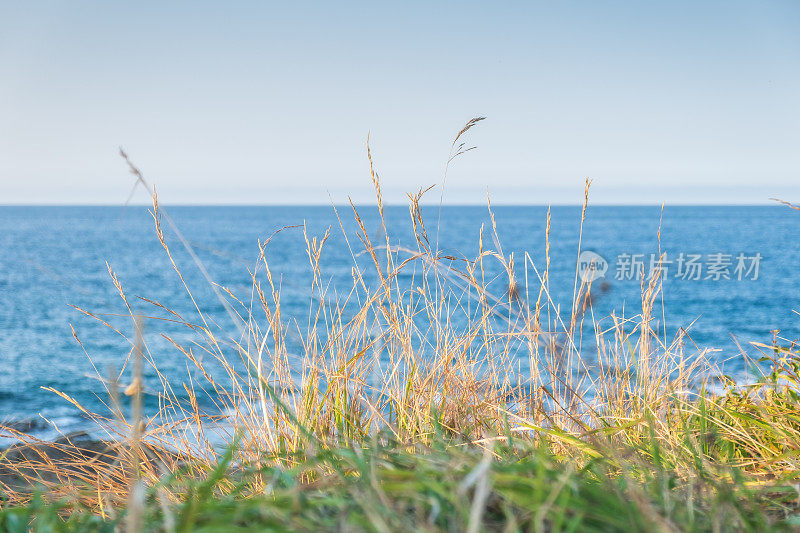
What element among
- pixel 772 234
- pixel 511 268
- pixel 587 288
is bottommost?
pixel 772 234

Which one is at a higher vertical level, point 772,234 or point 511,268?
point 511,268

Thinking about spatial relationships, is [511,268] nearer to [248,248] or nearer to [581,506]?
[581,506]

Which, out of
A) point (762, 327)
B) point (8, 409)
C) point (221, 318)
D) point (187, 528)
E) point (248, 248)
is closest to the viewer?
point (187, 528)

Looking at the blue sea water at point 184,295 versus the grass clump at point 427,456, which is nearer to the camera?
the grass clump at point 427,456

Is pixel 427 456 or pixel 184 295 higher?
pixel 427 456

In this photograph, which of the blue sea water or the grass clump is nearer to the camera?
the grass clump

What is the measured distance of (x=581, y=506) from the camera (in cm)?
74

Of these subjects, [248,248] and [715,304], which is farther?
[248,248]

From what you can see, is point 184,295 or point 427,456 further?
point 184,295

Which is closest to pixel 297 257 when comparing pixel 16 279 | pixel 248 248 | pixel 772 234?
pixel 248 248

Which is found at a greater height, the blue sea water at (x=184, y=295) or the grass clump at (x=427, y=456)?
the grass clump at (x=427, y=456)

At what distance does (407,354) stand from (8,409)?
974cm

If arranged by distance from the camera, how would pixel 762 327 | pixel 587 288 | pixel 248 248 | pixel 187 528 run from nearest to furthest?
pixel 187 528
pixel 587 288
pixel 762 327
pixel 248 248

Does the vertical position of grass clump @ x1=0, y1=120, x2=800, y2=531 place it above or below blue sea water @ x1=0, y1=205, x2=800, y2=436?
above
